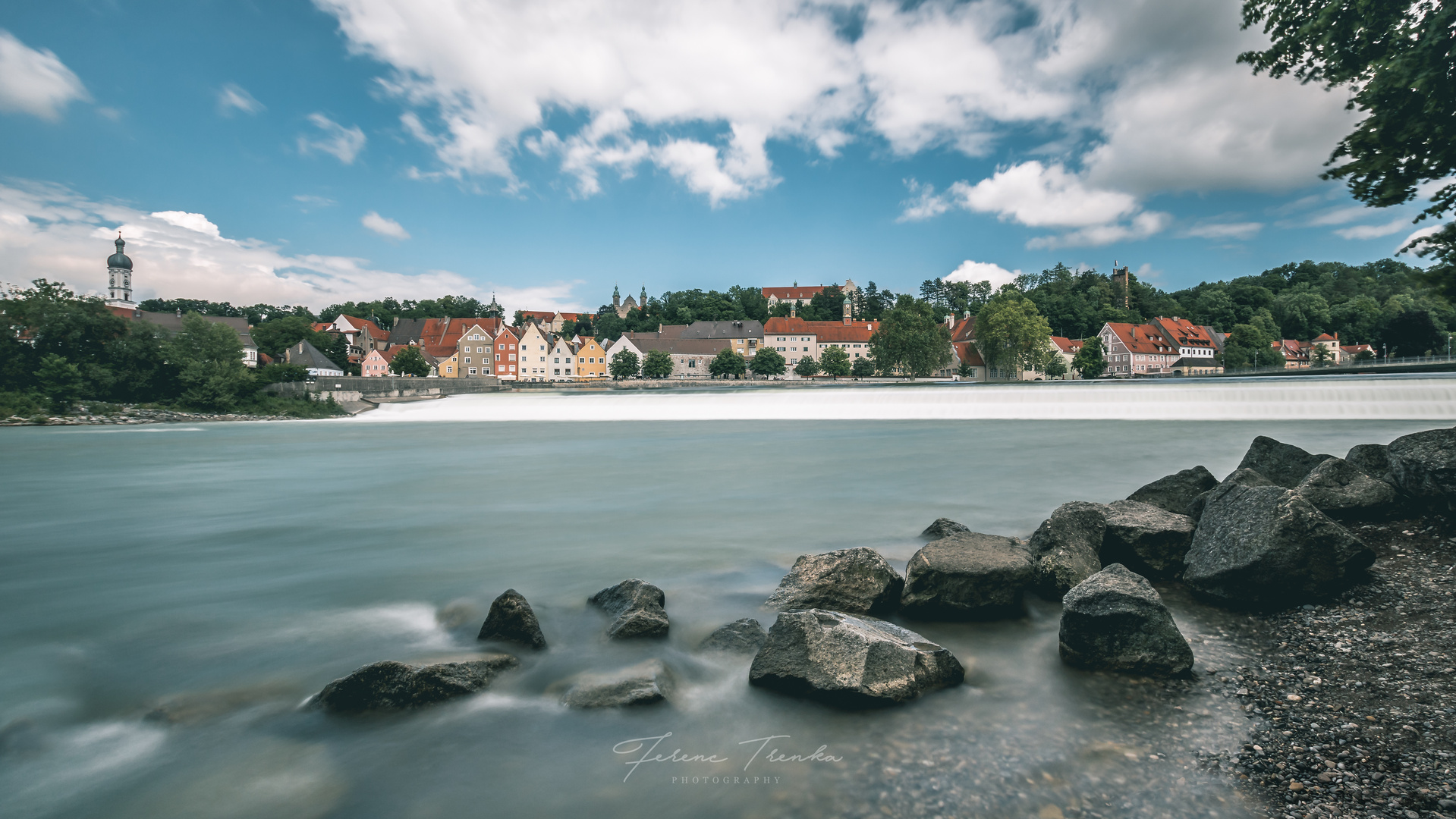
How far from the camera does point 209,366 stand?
161 feet

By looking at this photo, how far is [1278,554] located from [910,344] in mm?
87318

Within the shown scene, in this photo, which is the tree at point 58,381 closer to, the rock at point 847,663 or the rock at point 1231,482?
the rock at point 847,663

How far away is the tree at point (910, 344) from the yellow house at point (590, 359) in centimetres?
4817

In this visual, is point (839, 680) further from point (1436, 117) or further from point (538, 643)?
point (1436, 117)

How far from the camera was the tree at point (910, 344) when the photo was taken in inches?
3497

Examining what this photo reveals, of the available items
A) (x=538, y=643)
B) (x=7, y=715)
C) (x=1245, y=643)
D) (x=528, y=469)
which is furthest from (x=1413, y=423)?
(x=7, y=715)

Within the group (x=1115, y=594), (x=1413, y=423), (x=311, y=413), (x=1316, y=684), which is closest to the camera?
(x=1316, y=684)

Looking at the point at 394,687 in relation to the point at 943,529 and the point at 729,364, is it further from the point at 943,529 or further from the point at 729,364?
the point at 729,364

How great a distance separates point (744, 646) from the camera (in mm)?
4875

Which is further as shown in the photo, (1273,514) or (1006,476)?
(1006,476)

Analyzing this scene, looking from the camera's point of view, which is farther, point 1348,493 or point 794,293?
point 794,293

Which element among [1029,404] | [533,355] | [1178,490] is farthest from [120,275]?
[1178,490]

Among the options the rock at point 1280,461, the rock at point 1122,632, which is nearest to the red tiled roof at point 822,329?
the rock at point 1280,461

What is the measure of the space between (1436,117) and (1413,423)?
28.0 meters
